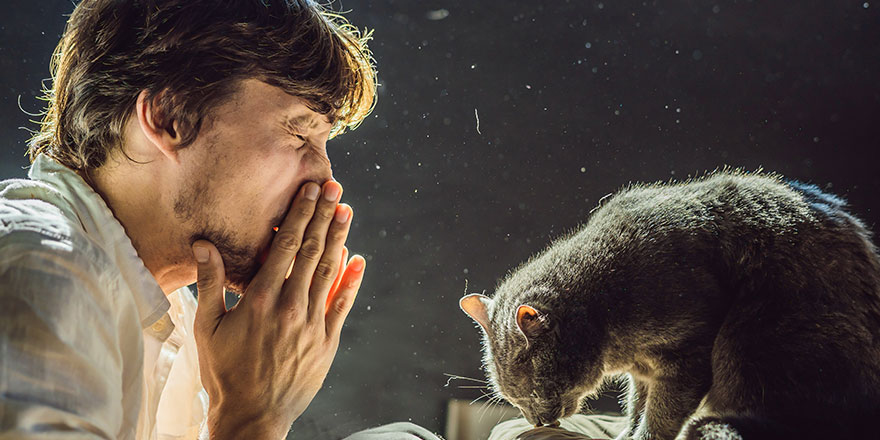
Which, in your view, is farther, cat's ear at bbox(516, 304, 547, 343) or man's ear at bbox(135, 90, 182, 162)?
cat's ear at bbox(516, 304, 547, 343)

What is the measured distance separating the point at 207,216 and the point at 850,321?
1.09m

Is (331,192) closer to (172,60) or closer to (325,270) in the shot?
(325,270)

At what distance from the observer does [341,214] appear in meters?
1.07

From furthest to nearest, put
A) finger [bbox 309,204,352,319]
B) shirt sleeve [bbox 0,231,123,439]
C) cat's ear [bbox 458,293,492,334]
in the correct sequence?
1. cat's ear [bbox 458,293,492,334]
2. finger [bbox 309,204,352,319]
3. shirt sleeve [bbox 0,231,123,439]

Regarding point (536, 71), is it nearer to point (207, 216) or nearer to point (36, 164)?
point (207, 216)

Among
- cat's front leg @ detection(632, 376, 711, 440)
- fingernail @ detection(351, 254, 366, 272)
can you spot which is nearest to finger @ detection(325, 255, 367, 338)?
fingernail @ detection(351, 254, 366, 272)

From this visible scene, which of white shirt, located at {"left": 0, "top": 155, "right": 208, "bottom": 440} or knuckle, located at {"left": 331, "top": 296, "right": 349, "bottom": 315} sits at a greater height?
white shirt, located at {"left": 0, "top": 155, "right": 208, "bottom": 440}

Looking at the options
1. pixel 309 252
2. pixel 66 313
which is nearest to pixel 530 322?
pixel 309 252

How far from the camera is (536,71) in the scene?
53.3 inches

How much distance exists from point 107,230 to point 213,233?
18 centimetres

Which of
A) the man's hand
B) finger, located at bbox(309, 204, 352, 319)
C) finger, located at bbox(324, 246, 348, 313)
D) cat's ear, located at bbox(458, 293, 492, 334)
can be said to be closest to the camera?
the man's hand

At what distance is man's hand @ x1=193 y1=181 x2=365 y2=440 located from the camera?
93 centimetres

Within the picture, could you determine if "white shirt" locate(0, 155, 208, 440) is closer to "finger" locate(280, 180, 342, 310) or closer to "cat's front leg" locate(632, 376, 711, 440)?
"finger" locate(280, 180, 342, 310)

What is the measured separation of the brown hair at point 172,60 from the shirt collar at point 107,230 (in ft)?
0.27
